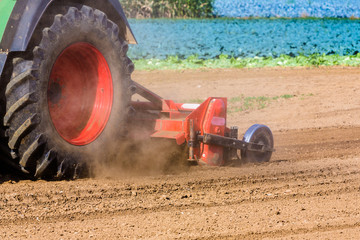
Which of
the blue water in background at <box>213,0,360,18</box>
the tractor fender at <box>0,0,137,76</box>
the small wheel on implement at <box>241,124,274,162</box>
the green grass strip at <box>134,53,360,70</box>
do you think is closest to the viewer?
the tractor fender at <box>0,0,137,76</box>

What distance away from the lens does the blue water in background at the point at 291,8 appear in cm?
2042

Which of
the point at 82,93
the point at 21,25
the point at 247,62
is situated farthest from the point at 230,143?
the point at 247,62

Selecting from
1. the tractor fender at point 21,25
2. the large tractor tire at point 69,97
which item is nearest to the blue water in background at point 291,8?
the large tractor tire at point 69,97

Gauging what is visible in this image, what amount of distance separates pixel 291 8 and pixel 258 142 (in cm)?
1659

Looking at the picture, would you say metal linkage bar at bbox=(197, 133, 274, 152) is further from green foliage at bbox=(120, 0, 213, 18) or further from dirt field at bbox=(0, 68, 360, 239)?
green foliage at bbox=(120, 0, 213, 18)

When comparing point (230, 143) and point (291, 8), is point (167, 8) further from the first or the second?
point (230, 143)

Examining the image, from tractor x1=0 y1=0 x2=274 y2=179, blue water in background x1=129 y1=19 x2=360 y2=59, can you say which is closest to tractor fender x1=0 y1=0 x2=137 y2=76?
tractor x1=0 y1=0 x2=274 y2=179

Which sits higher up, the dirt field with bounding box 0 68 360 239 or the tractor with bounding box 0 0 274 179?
the tractor with bounding box 0 0 274 179

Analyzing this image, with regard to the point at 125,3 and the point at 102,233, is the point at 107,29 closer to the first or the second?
the point at 102,233

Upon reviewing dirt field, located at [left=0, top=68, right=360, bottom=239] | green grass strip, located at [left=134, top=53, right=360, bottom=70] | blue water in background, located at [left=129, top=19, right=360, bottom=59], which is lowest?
dirt field, located at [left=0, top=68, right=360, bottom=239]

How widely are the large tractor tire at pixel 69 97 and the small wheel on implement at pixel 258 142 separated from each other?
1.60 metres

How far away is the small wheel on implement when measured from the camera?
18.5ft

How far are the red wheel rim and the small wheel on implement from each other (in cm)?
177

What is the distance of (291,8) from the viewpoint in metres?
21.2
